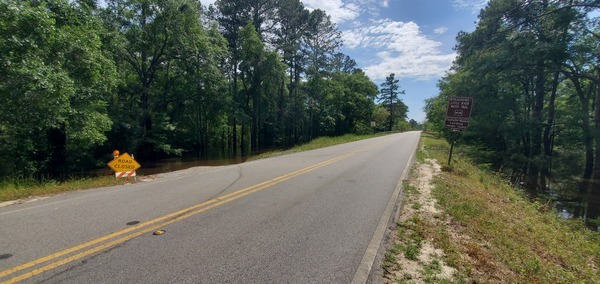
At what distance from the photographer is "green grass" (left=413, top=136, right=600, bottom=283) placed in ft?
12.4

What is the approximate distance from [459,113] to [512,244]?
8803 mm

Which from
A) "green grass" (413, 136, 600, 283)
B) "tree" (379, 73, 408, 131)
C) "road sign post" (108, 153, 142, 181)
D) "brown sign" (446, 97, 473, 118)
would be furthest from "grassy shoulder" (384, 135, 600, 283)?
"tree" (379, 73, 408, 131)

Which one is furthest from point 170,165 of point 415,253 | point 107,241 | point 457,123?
point 415,253

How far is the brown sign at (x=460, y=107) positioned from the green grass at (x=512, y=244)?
5220mm

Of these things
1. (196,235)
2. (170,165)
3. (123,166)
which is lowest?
(170,165)

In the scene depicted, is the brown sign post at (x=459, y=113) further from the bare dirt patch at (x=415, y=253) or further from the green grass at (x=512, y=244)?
the bare dirt patch at (x=415, y=253)

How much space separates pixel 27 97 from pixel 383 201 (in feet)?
38.6

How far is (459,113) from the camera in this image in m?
12.1

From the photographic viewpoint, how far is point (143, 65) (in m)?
22.2

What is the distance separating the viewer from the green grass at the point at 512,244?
12.4 ft

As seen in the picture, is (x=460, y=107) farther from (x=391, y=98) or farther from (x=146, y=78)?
(x=391, y=98)

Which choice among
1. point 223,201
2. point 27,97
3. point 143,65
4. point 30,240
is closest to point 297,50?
point 143,65

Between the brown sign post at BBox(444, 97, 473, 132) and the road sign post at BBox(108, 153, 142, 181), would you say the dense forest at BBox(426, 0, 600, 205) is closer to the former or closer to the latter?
the brown sign post at BBox(444, 97, 473, 132)

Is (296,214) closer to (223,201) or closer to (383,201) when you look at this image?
(223,201)
